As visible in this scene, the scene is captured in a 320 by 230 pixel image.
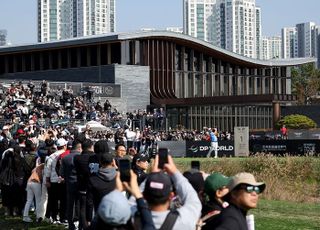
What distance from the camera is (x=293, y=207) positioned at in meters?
20.4

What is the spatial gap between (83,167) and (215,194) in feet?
18.1

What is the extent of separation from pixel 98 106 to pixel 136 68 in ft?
40.0

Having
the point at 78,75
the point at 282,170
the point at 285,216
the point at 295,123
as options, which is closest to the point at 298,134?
the point at 295,123

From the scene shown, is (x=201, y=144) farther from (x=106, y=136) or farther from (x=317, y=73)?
(x=317, y=73)

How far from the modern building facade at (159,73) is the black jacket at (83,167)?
44.1m

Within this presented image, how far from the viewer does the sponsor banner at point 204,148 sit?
40.5 metres

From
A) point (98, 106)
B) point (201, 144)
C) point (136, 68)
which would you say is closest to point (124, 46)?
point (136, 68)

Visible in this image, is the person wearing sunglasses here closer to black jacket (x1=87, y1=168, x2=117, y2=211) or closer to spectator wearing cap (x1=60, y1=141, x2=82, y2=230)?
black jacket (x1=87, y1=168, x2=117, y2=211)

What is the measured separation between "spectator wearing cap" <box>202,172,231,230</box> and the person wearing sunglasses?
487mm

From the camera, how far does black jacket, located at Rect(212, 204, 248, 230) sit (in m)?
5.84

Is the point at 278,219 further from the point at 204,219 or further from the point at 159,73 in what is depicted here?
the point at 159,73

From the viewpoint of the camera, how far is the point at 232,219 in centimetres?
588

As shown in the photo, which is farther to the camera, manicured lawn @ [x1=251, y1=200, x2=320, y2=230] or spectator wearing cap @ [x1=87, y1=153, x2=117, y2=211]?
manicured lawn @ [x1=251, y1=200, x2=320, y2=230]

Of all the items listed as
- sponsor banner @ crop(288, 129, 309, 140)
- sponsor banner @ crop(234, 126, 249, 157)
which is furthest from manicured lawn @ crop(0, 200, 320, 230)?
sponsor banner @ crop(288, 129, 309, 140)
